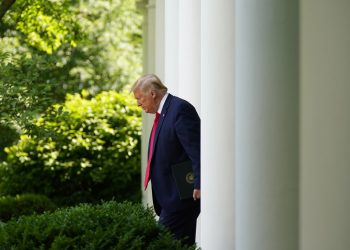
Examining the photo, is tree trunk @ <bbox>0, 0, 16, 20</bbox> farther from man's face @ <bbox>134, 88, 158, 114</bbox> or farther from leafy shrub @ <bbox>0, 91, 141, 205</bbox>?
leafy shrub @ <bbox>0, 91, 141, 205</bbox>

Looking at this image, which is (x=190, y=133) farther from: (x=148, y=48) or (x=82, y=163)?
(x=82, y=163)

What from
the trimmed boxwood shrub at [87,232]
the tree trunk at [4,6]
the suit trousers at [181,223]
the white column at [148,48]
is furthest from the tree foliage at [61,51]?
the trimmed boxwood shrub at [87,232]

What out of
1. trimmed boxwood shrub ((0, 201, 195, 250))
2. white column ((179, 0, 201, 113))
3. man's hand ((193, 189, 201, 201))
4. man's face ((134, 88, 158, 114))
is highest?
white column ((179, 0, 201, 113))

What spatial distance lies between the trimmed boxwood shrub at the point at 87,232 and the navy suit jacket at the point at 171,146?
1046 millimetres

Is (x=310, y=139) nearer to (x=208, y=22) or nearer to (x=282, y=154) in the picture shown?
(x=282, y=154)

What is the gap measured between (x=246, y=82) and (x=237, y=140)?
1.31 ft

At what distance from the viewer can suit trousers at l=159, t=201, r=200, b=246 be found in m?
6.96

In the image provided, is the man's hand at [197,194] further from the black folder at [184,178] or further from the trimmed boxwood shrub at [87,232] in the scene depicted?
the trimmed boxwood shrub at [87,232]

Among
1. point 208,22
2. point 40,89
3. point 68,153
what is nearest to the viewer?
point 208,22

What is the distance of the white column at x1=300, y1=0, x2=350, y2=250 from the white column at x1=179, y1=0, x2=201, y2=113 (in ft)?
10.6

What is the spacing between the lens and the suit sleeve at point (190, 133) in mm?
6754

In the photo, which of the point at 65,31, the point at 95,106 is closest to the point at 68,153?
the point at 95,106

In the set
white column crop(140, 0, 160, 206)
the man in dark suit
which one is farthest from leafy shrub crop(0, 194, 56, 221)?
the man in dark suit

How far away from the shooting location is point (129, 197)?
17.5 metres
